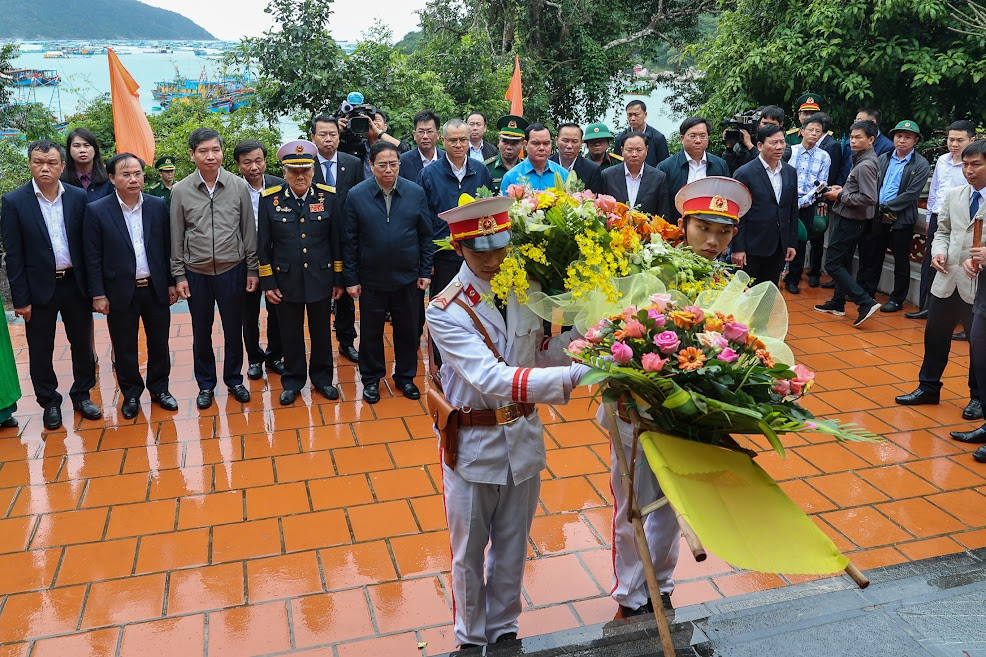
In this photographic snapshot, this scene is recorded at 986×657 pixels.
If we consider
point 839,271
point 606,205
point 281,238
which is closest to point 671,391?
point 606,205

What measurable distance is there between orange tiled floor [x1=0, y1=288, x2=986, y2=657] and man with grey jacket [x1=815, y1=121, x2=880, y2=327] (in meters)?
1.47

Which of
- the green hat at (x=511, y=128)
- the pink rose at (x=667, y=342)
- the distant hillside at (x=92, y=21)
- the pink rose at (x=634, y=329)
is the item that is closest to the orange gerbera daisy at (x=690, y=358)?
the pink rose at (x=667, y=342)

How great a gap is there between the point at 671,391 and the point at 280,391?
3.99 metres

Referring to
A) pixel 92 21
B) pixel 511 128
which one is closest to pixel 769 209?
pixel 511 128

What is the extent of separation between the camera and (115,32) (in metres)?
12.1

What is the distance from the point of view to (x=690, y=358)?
2.19 metres

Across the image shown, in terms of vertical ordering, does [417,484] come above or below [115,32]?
below

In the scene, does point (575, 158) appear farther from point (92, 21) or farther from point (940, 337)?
point (92, 21)

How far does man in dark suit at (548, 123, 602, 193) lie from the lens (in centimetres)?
625

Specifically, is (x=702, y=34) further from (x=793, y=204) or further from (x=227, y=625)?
(x=227, y=625)

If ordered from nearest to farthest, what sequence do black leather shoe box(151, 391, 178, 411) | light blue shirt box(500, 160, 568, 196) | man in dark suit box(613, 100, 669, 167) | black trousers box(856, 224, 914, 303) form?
1. black leather shoe box(151, 391, 178, 411)
2. light blue shirt box(500, 160, 568, 196)
3. black trousers box(856, 224, 914, 303)
4. man in dark suit box(613, 100, 669, 167)

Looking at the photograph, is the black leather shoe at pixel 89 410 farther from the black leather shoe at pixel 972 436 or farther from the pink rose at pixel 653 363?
the black leather shoe at pixel 972 436

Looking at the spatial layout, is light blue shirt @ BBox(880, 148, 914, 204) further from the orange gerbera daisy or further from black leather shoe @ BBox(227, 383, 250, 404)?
the orange gerbera daisy

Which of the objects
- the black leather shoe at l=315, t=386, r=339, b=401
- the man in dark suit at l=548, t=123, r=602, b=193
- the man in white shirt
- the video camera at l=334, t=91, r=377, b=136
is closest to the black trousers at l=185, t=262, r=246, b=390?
the black leather shoe at l=315, t=386, r=339, b=401
